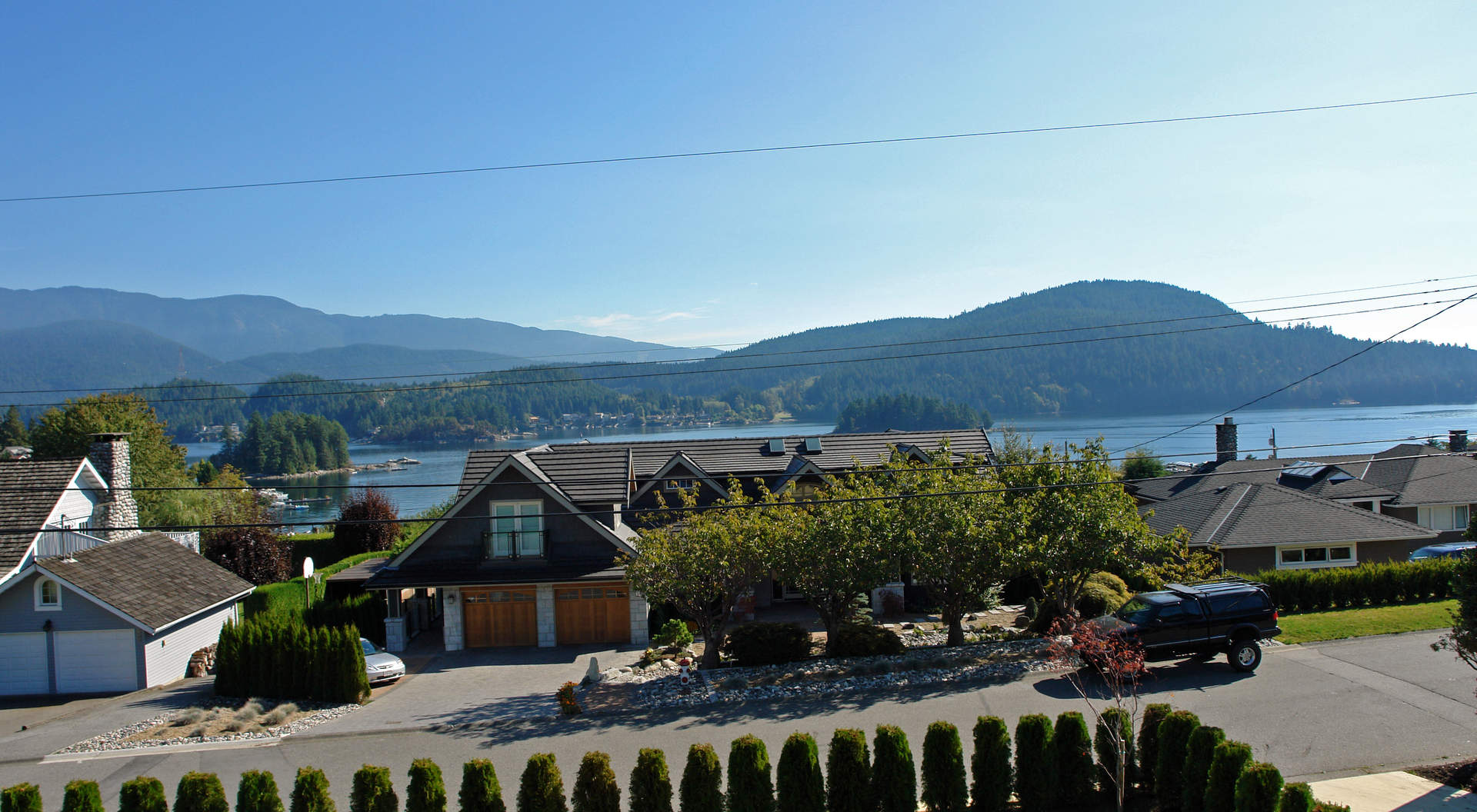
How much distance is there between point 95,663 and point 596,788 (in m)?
20.8

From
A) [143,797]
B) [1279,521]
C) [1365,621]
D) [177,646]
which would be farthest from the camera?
[1279,521]

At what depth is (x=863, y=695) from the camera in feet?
64.0

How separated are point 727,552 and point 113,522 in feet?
80.6

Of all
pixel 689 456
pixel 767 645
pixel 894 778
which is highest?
pixel 689 456

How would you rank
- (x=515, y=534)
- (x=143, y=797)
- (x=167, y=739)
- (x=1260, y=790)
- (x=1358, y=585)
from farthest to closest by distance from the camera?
1. (x=515, y=534)
2. (x=1358, y=585)
3. (x=167, y=739)
4. (x=143, y=797)
5. (x=1260, y=790)

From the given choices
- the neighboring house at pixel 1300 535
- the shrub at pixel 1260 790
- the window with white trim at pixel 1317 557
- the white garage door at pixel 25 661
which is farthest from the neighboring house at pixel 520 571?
the shrub at pixel 1260 790

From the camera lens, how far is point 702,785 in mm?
11844

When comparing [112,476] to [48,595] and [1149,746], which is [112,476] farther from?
[1149,746]

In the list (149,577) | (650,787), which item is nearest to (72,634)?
(149,577)

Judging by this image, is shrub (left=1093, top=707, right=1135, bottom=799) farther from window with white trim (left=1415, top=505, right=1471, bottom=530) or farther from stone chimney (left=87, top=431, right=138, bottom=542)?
window with white trim (left=1415, top=505, right=1471, bottom=530)

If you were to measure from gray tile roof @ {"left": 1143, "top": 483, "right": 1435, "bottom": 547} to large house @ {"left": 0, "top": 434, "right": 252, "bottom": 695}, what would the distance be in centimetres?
3420

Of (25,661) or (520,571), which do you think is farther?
(520,571)

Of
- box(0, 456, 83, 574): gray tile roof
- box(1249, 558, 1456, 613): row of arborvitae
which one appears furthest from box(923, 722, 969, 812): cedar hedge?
box(0, 456, 83, 574): gray tile roof

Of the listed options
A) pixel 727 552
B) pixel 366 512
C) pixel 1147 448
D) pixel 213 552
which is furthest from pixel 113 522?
pixel 1147 448
